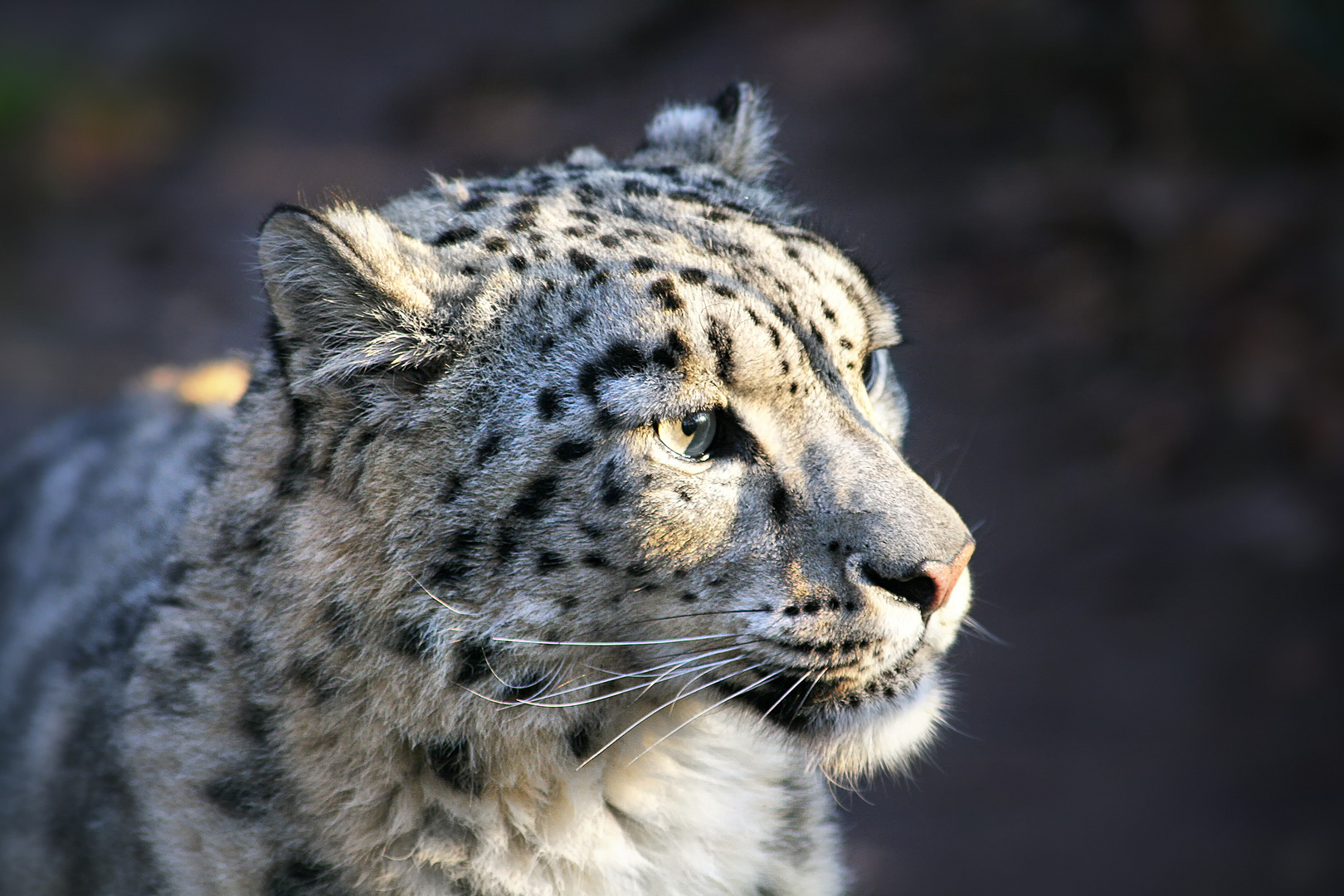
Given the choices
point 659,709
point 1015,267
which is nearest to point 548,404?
point 659,709

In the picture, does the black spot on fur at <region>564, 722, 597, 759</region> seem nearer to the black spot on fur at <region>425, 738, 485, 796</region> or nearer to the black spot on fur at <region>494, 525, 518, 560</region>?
the black spot on fur at <region>425, 738, 485, 796</region>

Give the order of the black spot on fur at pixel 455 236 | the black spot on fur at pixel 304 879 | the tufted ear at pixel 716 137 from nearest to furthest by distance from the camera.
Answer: the black spot on fur at pixel 304 879
the black spot on fur at pixel 455 236
the tufted ear at pixel 716 137

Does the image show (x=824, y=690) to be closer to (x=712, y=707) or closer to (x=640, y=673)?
(x=712, y=707)

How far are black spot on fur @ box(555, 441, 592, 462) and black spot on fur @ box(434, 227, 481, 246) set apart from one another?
28.8 inches

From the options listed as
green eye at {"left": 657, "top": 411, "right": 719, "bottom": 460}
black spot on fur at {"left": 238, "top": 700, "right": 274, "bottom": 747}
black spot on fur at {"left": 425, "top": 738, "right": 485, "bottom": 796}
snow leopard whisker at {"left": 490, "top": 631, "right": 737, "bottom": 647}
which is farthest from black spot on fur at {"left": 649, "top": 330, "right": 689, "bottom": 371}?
black spot on fur at {"left": 238, "top": 700, "right": 274, "bottom": 747}

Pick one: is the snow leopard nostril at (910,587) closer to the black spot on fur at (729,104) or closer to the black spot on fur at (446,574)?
the black spot on fur at (446,574)

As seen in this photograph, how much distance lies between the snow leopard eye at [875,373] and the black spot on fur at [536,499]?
111cm

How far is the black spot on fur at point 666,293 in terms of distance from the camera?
9.97 ft

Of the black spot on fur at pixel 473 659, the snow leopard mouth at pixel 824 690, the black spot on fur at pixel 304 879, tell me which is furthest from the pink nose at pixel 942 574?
the black spot on fur at pixel 304 879

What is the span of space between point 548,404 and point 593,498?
0.29 m

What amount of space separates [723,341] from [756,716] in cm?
102

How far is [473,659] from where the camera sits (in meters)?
3.04

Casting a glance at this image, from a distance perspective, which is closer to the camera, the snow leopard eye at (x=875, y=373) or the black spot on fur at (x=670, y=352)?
the black spot on fur at (x=670, y=352)

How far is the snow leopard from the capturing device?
9.82ft
